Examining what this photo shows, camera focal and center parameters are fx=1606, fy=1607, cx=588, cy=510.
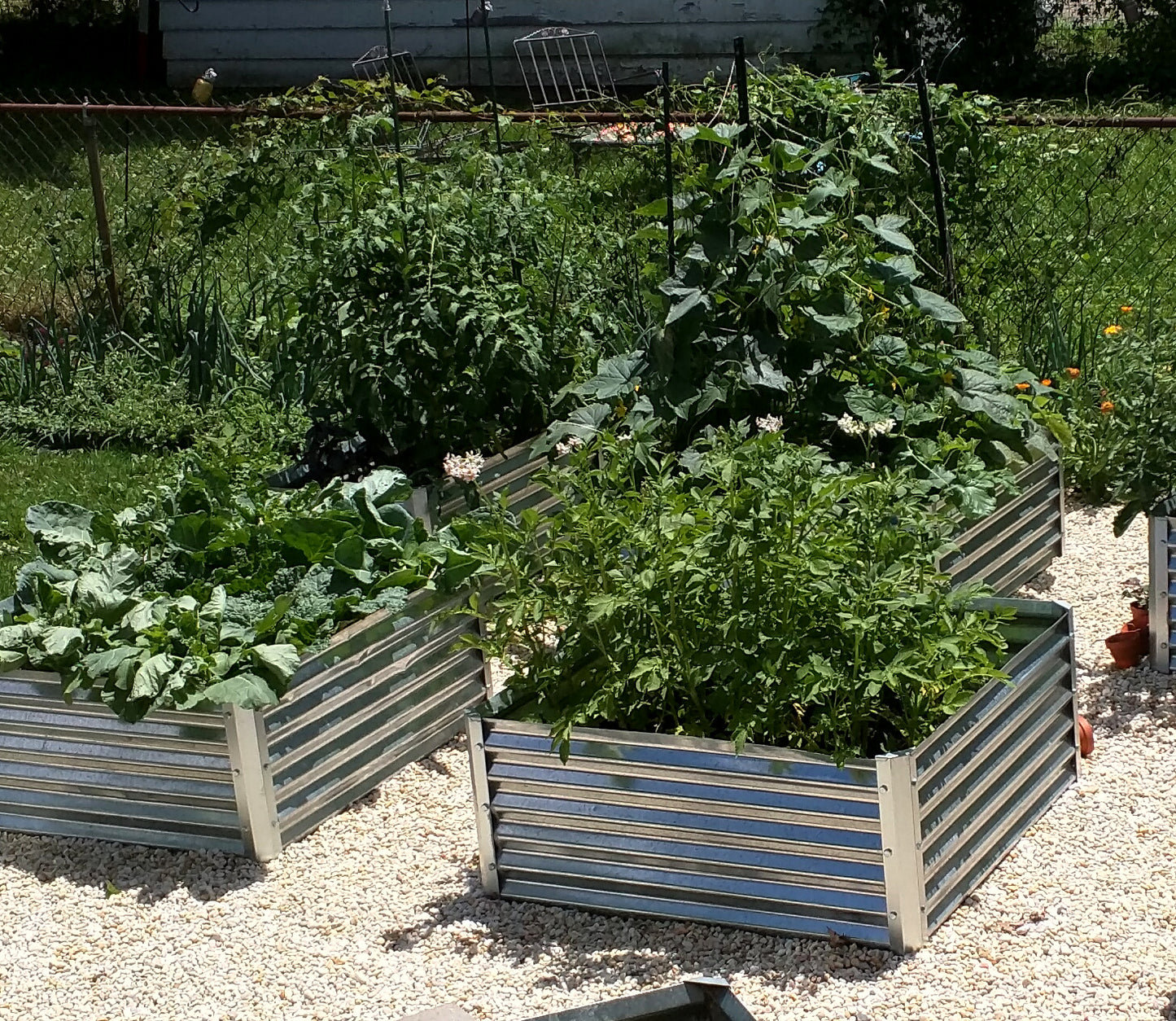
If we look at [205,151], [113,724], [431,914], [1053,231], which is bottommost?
[431,914]

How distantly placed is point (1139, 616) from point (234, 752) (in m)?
2.71

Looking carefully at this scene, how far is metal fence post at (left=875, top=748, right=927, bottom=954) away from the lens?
3.43 meters

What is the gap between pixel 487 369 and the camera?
5.45m

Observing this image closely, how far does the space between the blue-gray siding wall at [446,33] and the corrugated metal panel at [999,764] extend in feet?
41.3

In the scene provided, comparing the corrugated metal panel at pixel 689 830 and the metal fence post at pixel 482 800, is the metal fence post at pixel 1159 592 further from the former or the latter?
the metal fence post at pixel 482 800

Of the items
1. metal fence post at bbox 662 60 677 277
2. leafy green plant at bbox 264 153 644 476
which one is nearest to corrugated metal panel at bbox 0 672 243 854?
leafy green plant at bbox 264 153 644 476

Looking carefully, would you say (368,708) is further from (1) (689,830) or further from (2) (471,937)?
(1) (689,830)

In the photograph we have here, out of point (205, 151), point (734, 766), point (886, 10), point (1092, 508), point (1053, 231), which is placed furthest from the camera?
point (886, 10)

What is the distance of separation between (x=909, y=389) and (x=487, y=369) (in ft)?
4.67

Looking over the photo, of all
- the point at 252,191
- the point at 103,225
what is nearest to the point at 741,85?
the point at 252,191

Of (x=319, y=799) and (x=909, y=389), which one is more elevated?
(x=909, y=389)

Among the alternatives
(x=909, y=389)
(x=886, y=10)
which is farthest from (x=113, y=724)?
(x=886, y=10)

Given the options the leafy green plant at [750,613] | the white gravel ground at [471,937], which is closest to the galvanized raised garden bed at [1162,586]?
the white gravel ground at [471,937]

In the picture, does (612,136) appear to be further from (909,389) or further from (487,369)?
(909,389)
